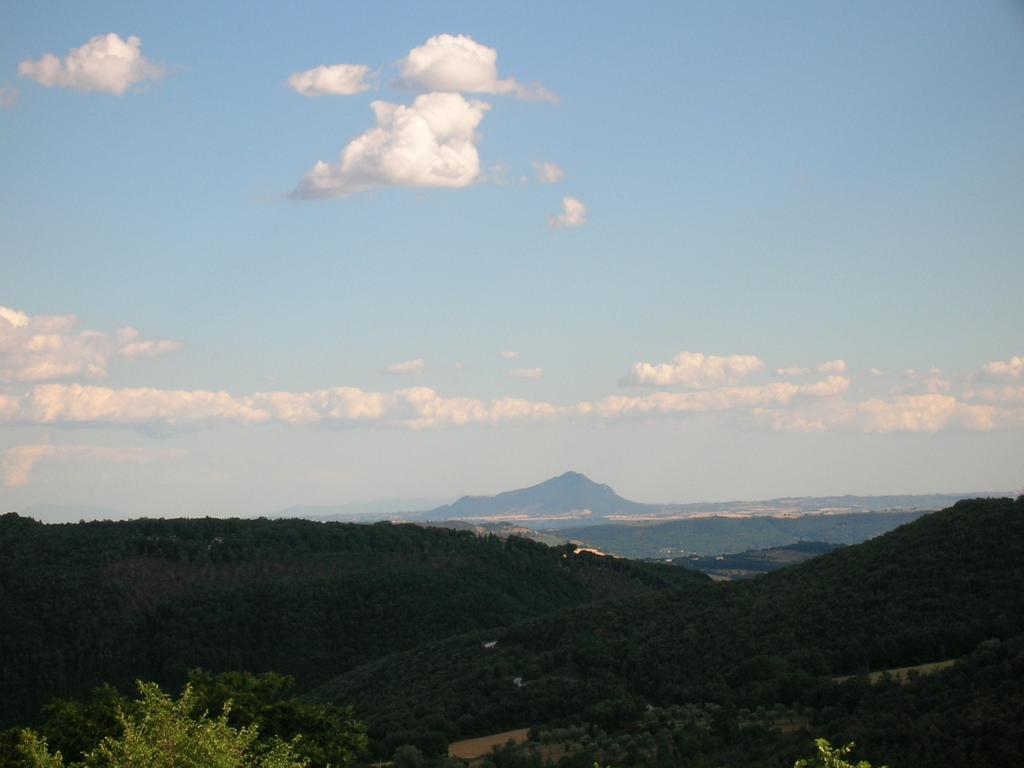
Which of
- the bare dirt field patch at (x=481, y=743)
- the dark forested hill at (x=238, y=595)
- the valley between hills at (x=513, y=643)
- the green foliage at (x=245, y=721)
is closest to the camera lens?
the green foliage at (x=245, y=721)

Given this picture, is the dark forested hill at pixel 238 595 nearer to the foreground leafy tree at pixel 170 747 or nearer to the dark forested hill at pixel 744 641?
the dark forested hill at pixel 744 641

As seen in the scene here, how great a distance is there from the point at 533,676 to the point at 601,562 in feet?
228

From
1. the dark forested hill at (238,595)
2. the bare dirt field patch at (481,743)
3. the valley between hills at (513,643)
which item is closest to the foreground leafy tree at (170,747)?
the valley between hills at (513,643)

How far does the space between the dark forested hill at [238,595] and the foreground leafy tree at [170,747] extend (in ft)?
180

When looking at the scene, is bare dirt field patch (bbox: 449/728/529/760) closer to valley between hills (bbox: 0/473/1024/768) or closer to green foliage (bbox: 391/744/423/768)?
valley between hills (bbox: 0/473/1024/768)

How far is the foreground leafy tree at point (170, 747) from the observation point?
79.2 ft

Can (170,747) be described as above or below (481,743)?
above

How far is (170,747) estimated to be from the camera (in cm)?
2447

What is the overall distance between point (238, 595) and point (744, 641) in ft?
184

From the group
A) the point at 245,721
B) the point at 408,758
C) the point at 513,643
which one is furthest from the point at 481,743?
the point at 513,643

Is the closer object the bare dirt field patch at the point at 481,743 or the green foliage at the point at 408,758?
the green foliage at the point at 408,758

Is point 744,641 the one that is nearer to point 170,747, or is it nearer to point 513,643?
point 513,643

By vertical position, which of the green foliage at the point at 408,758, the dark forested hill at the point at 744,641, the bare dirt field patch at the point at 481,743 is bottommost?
A: the bare dirt field patch at the point at 481,743

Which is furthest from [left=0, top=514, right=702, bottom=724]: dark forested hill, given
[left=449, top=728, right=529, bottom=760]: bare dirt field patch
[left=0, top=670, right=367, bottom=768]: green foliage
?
[left=0, top=670, right=367, bottom=768]: green foliage
